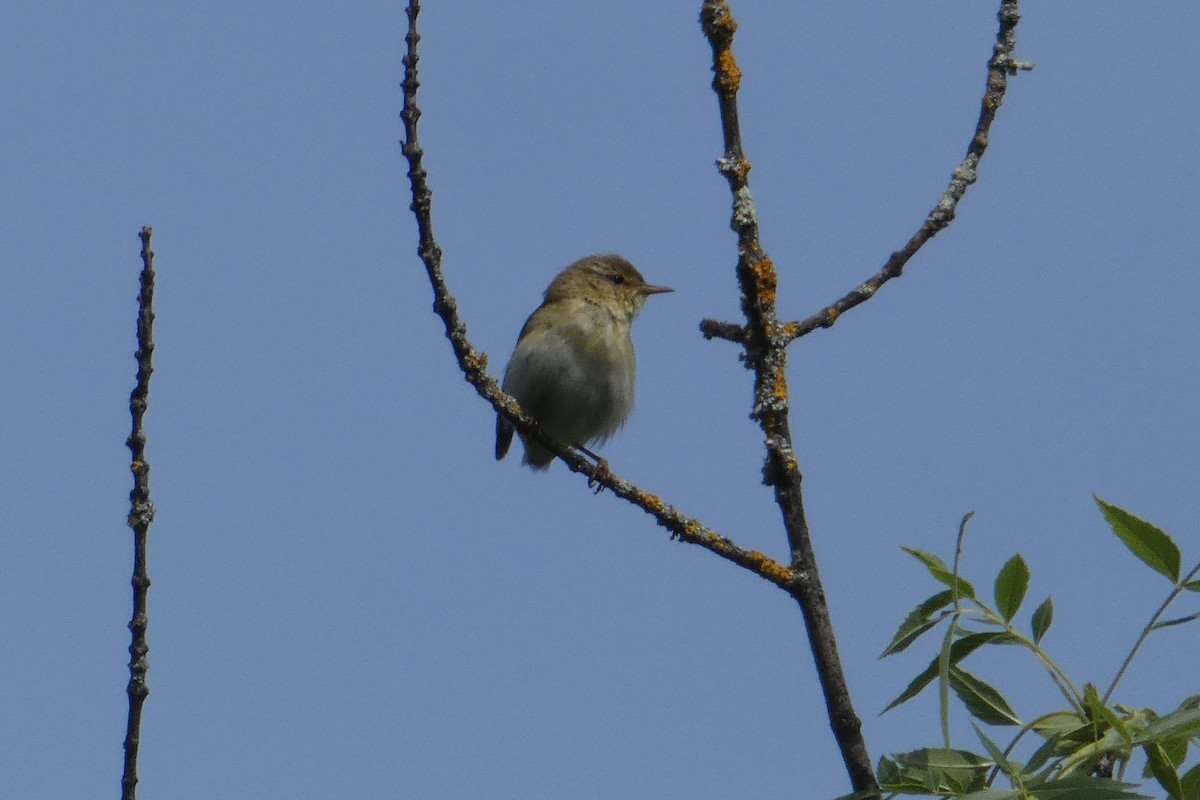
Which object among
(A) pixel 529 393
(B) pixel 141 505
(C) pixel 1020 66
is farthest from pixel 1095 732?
(A) pixel 529 393

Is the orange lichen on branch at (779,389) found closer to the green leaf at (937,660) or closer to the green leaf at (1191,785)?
the green leaf at (937,660)

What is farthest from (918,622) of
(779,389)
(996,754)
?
(779,389)

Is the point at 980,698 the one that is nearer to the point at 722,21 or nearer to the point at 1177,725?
the point at 1177,725

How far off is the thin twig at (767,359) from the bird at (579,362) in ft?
14.4

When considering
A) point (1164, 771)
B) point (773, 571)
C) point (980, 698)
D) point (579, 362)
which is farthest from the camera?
point (579, 362)

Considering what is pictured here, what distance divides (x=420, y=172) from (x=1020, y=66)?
1.76 metres

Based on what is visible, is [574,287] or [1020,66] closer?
[1020,66]

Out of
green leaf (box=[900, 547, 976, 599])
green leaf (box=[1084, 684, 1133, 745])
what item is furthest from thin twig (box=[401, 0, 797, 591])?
green leaf (box=[1084, 684, 1133, 745])

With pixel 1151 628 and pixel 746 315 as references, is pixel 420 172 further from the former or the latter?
pixel 1151 628

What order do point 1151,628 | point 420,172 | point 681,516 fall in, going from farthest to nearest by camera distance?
point 681,516, point 420,172, point 1151,628

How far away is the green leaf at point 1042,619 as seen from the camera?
2473mm

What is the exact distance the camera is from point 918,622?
2510 millimetres

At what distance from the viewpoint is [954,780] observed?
222cm

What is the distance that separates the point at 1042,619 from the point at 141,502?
5.14 feet
